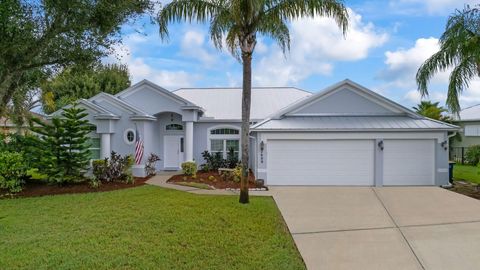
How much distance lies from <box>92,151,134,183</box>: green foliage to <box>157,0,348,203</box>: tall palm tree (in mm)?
7184

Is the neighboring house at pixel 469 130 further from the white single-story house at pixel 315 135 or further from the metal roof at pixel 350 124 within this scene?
the white single-story house at pixel 315 135

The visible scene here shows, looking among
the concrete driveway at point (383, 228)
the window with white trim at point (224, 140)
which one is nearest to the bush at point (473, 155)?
the concrete driveway at point (383, 228)

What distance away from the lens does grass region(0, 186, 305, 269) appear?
633cm

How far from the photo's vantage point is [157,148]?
21062mm

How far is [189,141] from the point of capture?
62.4ft

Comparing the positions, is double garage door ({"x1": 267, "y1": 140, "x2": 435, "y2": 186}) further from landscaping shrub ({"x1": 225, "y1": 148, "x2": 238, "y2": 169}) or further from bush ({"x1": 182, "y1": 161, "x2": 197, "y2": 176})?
landscaping shrub ({"x1": 225, "y1": 148, "x2": 238, "y2": 169})

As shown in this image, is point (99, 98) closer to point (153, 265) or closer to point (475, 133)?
point (153, 265)

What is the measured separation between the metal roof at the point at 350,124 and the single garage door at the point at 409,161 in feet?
2.54

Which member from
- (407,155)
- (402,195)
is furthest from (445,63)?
(402,195)

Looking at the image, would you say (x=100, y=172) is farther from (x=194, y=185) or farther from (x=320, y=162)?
(x=320, y=162)

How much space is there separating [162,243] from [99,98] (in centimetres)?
1330

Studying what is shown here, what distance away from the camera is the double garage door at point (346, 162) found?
15.5m

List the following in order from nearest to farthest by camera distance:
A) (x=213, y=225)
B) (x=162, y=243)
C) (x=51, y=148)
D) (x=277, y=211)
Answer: (x=162, y=243) < (x=213, y=225) < (x=277, y=211) < (x=51, y=148)

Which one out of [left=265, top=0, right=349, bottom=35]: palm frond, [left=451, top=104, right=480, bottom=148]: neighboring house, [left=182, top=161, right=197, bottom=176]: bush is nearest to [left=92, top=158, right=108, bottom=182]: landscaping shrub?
[left=182, top=161, right=197, bottom=176]: bush
